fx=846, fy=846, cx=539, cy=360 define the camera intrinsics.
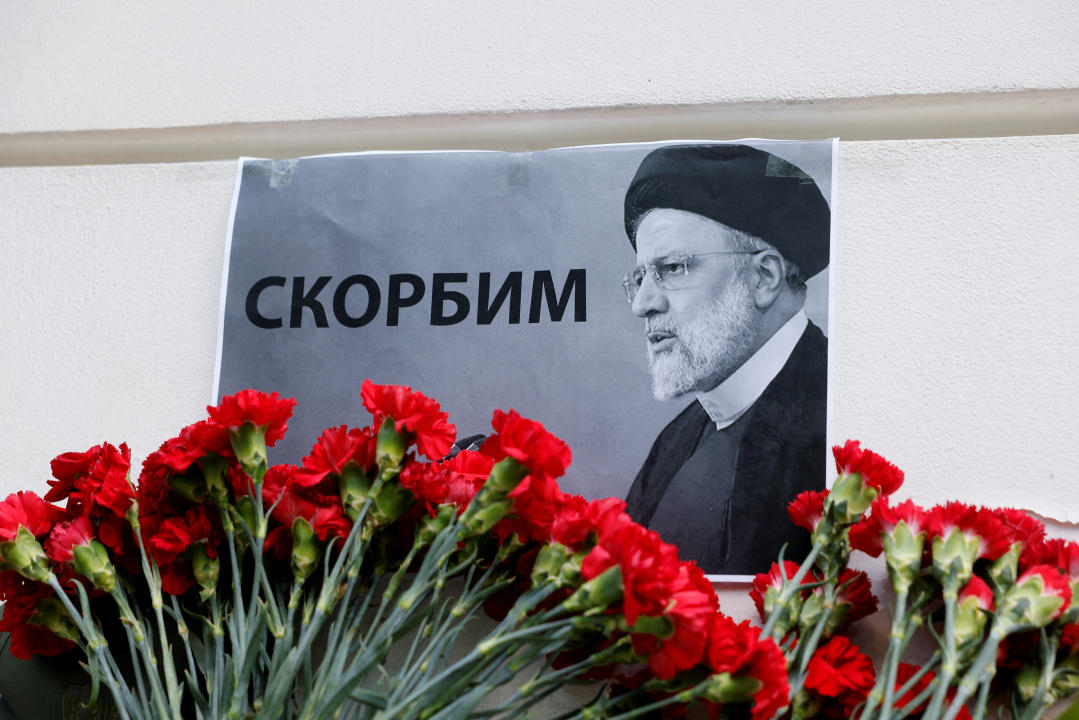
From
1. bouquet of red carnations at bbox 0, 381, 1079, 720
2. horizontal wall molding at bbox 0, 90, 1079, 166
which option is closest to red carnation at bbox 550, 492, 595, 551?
bouquet of red carnations at bbox 0, 381, 1079, 720

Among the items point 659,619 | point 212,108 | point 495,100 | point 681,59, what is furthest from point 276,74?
point 659,619

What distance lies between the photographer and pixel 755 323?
0.64 meters

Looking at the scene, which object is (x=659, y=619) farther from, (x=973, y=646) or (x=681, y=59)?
(x=681, y=59)

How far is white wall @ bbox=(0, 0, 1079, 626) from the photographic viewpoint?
63 cm

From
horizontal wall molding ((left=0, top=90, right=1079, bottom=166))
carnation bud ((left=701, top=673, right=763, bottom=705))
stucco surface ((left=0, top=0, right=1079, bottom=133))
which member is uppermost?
stucco surface ((left=0, top=0, right=1079, bottom=133))

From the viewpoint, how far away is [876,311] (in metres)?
0.64

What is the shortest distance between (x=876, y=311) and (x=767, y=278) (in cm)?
9

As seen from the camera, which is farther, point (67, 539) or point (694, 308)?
point (694, 308)

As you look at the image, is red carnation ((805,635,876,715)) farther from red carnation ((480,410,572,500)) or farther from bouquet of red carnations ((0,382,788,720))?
red carnation ((480,410,572,500))

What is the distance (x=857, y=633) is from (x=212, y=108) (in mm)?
688

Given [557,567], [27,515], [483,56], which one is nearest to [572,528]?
[557,567]

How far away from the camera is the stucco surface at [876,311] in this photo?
2.03 feet

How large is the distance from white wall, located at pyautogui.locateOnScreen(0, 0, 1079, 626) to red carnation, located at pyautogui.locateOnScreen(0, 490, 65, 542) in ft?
0.54

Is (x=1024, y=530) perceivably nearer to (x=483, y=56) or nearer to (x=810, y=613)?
(x=810, y=613)
